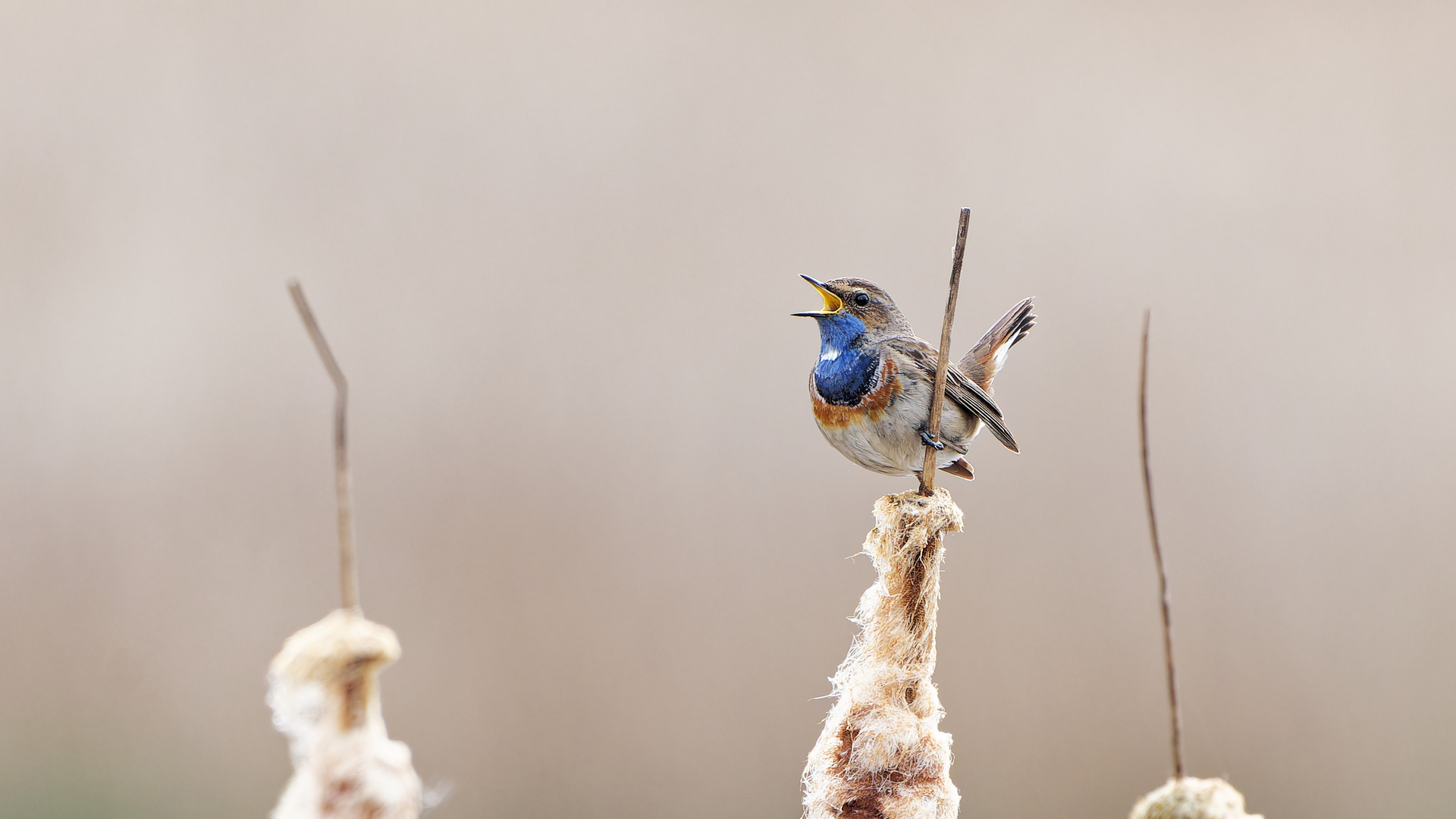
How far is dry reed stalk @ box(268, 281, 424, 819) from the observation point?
954 mm

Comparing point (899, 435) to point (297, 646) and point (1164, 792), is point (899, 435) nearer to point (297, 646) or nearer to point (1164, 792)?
point (1164, 792)

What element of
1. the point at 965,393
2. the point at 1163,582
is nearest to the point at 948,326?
the point at 1163,582

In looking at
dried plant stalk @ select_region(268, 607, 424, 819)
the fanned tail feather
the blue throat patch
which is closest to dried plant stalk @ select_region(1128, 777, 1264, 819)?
dried plant stalk @ select_region(268, 607, 424, 819)

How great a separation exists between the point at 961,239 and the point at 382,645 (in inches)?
29.3

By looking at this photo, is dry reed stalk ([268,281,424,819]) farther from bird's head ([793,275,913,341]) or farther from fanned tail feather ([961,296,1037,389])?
fanned tail feather ([961,296,1037,389])

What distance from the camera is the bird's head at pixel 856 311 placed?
181 centimetres

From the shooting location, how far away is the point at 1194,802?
3.15 feet

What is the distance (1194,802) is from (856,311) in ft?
3.43

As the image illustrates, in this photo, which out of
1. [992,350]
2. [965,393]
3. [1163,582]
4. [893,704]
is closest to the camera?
[1163,582]

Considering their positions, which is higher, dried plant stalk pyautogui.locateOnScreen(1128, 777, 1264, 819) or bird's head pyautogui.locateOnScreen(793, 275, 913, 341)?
bird's head pyautogui.locateOnScreen(793, 275, 913, 341)

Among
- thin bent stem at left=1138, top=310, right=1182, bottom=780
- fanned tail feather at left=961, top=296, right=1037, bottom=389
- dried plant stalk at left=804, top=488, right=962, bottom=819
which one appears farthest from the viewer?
fanned tail feather at left=961, top=296, right=1037, bottom=389

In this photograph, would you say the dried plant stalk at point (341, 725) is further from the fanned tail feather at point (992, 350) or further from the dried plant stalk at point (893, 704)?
the fanned tail feather at point (992, 350)

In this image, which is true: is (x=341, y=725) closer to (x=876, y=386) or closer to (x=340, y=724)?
(x=340, y=724)

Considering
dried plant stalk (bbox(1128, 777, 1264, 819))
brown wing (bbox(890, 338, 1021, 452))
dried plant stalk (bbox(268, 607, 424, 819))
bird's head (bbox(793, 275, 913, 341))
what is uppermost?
bird's head (bbox(793, 275, 913, 341))
